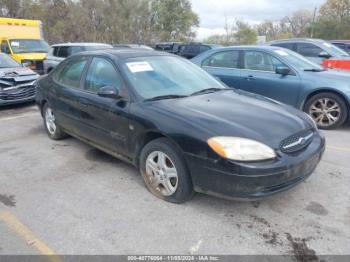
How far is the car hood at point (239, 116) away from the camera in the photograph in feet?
9.63

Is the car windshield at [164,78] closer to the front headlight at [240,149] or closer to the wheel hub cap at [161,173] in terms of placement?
the wheel hub cap at [161,173]

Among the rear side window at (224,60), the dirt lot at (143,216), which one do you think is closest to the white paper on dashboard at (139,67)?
the dirt lot at (143,216)

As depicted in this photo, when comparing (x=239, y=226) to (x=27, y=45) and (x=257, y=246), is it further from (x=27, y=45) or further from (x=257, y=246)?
(x=27, y=45)

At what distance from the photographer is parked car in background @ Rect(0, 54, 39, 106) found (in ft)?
25.3

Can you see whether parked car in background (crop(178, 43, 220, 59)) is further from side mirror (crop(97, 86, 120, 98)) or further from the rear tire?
side mirror (crop(97, 86, 120, 98))

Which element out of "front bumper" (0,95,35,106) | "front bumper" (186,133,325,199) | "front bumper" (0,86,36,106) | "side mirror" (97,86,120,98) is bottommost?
"front bumper" (0,95,35,106)

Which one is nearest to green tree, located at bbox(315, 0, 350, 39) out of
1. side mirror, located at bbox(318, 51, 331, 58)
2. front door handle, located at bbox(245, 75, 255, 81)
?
side mirror, located at bbox(318, 51, 331, 58)

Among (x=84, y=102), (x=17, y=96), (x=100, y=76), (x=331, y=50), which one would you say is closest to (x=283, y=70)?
(x=100, y=76)

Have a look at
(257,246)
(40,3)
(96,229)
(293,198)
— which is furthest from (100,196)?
(40,3)

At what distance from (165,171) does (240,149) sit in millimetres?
861

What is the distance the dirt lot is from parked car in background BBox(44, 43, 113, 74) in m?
8.07

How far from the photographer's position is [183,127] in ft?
9.99

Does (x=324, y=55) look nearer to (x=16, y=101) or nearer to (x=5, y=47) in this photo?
(x=16, y=101)

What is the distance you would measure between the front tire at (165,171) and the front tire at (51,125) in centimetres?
229
